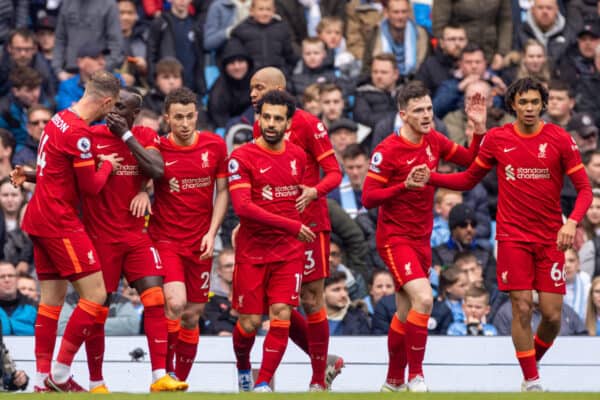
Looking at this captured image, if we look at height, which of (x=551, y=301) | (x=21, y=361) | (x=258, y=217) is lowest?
(x=21, y=361)

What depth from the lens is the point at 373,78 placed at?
19875 millimetres

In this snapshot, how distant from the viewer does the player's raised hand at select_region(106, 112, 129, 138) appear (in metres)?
13.3

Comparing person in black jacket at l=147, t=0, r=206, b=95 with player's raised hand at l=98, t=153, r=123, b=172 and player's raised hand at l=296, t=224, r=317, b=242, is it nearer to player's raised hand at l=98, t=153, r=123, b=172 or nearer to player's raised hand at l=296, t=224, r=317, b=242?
player's raised hand at l=98, t=153, r=123, b=172

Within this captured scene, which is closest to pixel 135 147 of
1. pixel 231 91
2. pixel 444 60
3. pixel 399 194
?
pixel 399 194

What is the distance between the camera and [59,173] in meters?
13.1

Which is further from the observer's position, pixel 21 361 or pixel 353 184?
pixel 353 184

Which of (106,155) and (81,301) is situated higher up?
(106,155)

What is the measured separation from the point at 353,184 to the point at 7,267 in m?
4.25

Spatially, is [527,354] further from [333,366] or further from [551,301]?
[333,366]

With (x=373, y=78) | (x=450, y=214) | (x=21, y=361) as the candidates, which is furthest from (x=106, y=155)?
(x=373, y=78)

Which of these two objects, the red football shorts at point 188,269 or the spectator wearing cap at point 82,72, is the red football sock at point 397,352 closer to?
the red football shorts at point 188,269

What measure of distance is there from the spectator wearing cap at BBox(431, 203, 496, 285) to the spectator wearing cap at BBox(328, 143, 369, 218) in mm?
1224

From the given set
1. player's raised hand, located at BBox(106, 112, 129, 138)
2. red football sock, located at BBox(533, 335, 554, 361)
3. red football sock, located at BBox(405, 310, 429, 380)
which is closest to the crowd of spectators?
red football sock, located at BBox(533, 335, 554, 361)

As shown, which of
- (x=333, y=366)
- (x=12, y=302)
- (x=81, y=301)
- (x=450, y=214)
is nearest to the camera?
(x=81, y=301)
